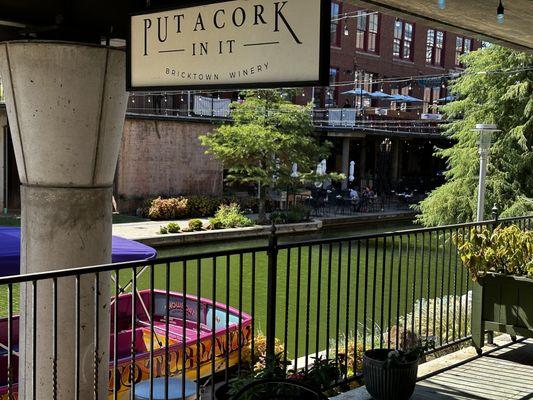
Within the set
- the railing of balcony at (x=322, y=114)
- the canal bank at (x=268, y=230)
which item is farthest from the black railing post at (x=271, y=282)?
the railing of balcony at (x=322, y=114)

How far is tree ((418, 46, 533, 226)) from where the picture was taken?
823 inches

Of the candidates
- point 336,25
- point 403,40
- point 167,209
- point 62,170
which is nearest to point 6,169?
point 167,209

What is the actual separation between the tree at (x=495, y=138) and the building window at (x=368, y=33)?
65.9 ft

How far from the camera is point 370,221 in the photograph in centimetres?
3000

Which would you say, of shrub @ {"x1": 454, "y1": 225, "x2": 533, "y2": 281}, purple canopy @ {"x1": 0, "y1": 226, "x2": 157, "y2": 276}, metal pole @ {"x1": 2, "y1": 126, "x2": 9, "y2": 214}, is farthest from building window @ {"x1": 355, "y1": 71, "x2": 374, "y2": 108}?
shrub @ {"x1": 454, "y1": 225, "x2": 533, "y2": 281}

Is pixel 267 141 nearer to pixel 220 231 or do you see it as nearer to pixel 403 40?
pixel 220 231

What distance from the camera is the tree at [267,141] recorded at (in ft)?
83.2

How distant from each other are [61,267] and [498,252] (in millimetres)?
3602

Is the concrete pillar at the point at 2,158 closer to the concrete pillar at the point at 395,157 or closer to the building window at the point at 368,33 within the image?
the building window at the point at 368,33

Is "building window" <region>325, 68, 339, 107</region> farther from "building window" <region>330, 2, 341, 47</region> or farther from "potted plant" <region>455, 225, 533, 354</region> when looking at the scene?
"potted plant" <region>455, 225, 533, 354</region>

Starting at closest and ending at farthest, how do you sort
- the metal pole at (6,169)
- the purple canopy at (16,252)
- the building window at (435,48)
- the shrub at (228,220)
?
the purple canopy at (16,252)
the shrub at (228,220)
the metal pole at (6,169)
the building window at (435,48)

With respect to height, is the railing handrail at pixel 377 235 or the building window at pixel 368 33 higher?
the building window at pixel 368 33

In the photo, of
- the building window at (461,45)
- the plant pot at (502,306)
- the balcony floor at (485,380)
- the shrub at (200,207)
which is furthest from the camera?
the building window at (461,45)

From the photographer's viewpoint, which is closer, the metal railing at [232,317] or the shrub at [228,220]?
the metal railing at [232,317]
